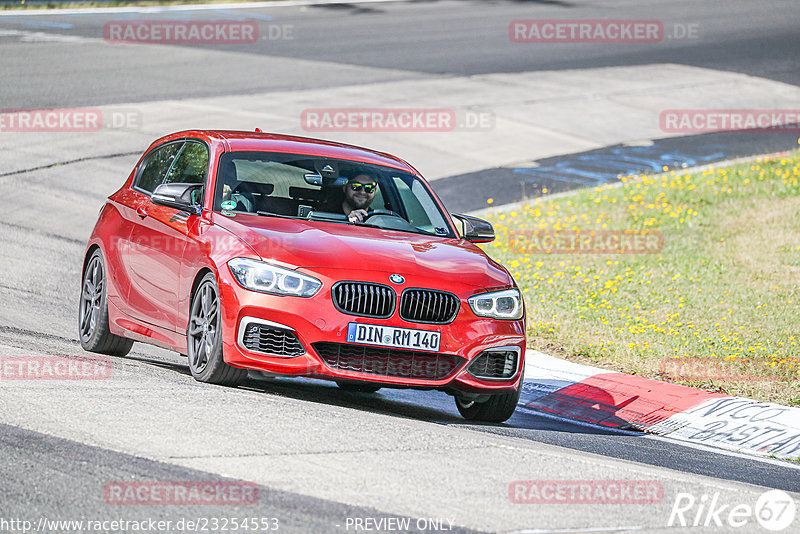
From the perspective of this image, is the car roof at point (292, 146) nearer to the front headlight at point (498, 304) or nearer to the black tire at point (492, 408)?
the front headlight at point (498, 304)

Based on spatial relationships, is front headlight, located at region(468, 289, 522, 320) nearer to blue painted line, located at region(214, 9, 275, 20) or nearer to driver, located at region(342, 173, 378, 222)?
driver, located at region(342, 173, 378, 222)

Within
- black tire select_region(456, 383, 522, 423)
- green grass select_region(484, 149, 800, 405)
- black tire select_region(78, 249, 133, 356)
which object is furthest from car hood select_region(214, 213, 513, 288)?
green grass select_region(484, 149, 800, 405)

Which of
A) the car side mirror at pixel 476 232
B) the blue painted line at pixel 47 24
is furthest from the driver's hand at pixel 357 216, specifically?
the blue painted line at pixel 47 24

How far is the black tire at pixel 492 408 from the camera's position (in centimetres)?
877

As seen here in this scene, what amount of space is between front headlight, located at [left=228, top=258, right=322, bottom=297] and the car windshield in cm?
99

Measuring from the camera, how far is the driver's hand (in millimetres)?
9062

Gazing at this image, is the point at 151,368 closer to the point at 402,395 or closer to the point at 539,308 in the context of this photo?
the point at 402,395

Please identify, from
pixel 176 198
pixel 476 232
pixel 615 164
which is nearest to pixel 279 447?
pixel 176 198

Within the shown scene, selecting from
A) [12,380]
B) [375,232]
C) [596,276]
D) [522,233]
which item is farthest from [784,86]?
[12,380]

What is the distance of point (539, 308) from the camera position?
13625 millimetres

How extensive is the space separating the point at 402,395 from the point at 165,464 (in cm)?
436

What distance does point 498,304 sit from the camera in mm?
8406

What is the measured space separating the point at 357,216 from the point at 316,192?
14.4 inches

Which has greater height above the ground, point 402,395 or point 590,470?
point 590,470
